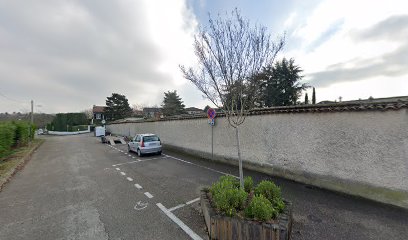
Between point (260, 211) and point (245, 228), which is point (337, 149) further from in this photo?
point (245, 228)

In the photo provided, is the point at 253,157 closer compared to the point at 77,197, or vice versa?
the point at 77,197

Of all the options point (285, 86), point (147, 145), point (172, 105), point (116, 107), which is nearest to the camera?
point (147, 145)

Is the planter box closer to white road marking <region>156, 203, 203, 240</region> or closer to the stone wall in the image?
white road marking <region>156, 203, 203, 240</region>

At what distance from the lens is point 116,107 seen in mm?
52062

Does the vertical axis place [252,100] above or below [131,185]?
above

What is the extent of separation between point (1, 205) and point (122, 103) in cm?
5100

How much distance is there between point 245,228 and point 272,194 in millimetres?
1137

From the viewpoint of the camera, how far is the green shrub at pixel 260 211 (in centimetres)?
331

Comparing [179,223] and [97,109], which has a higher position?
[97,109]

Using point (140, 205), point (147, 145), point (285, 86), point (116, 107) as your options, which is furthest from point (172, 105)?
point (140, 205)

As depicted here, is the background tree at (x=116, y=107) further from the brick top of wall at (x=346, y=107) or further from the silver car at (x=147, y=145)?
the brick top of wall at (x=346, y=107)

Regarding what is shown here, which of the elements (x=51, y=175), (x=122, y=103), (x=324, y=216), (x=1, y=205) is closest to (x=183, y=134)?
(x=51, y=175)

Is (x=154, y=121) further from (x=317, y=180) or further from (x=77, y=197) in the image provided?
(x=317, y=180)

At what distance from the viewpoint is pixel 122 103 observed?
53156 mm
